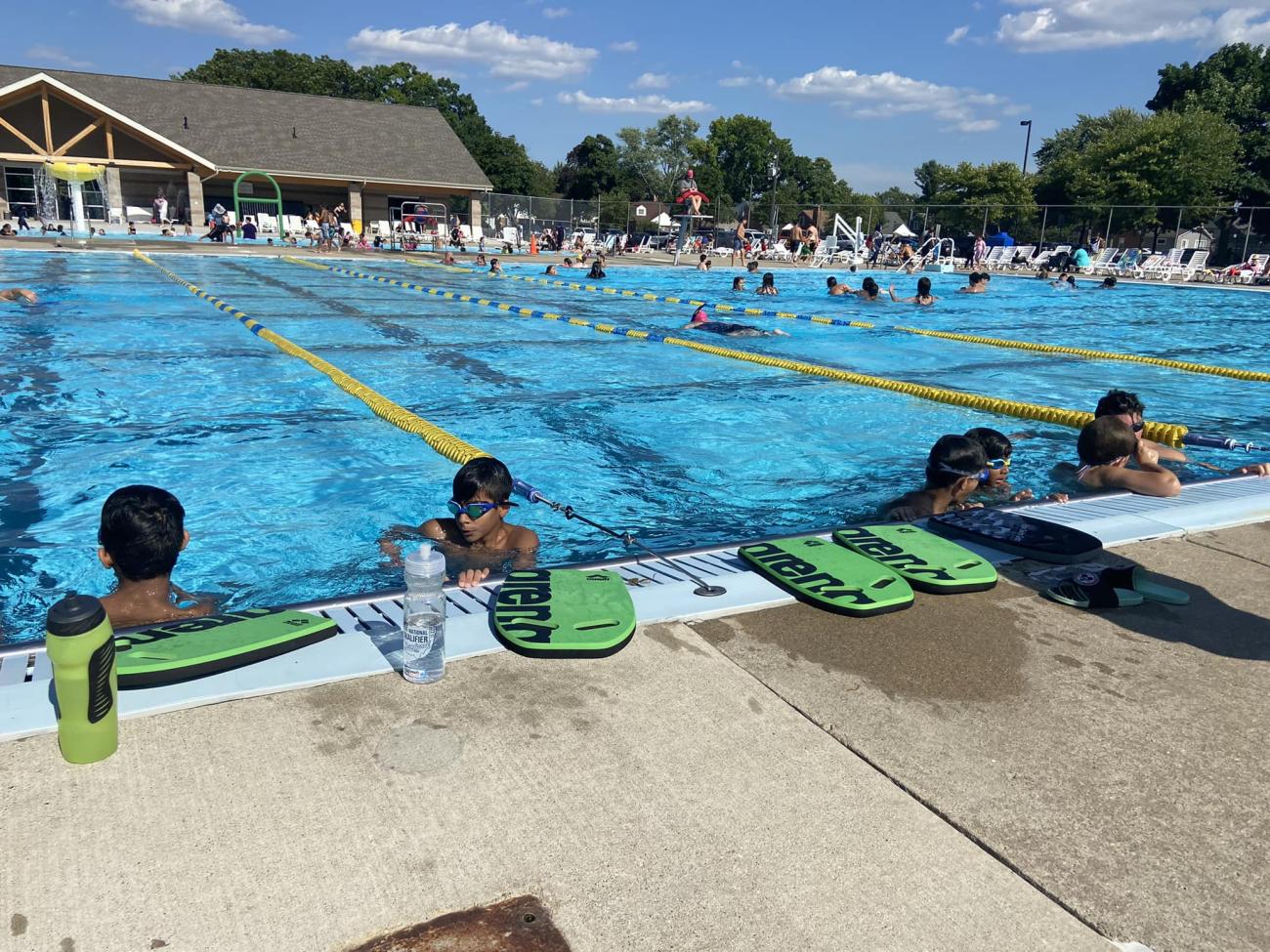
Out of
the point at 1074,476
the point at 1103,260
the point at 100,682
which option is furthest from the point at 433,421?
the point at 1103,260

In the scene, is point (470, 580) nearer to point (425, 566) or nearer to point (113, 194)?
point (425, 566)

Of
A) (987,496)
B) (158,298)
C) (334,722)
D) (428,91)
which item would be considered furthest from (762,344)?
(428,91)

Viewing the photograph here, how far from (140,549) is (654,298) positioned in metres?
17.8

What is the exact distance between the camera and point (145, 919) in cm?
176

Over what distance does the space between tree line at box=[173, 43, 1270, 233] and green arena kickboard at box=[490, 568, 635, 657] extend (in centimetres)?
3705

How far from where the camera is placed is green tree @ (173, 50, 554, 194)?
6819 cm

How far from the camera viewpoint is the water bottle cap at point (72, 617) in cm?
212

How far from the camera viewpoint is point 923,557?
3820 millimetres

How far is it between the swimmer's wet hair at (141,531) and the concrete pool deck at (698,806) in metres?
1.40

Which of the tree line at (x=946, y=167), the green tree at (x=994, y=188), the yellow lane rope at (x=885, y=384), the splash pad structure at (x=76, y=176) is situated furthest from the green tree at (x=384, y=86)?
the yellow lane rope at (x=885, y=384)

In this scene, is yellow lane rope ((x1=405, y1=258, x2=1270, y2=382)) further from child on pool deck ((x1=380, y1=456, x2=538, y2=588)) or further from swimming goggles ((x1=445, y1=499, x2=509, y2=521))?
swimming goggles ((x1=445, y1=499, x2=509, y2=521))

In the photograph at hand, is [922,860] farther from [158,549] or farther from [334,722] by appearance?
[158,549]

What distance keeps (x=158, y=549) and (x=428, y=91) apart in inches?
3144

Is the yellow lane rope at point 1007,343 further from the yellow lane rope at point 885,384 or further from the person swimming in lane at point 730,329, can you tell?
the yellow lane rope at point 885,384
